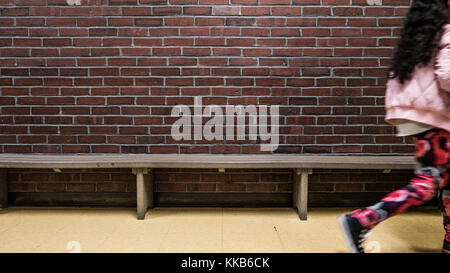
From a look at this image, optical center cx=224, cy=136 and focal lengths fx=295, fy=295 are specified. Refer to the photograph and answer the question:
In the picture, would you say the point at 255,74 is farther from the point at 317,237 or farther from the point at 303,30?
the point at 317,237

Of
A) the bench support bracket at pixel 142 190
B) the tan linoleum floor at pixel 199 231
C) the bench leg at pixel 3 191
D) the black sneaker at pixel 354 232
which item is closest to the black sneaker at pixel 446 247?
the tan linoleum floor at pixel 199 231

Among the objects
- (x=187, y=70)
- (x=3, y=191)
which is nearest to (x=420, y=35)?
(x=187, y=70)

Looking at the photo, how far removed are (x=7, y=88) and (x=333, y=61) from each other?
2.54m

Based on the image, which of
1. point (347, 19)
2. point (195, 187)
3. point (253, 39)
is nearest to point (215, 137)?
point (195, 187)

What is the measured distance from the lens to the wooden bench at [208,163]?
2.02 meters

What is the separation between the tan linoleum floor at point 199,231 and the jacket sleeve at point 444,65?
96 centimetres

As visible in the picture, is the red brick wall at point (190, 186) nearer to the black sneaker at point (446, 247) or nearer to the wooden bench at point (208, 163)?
the wooden bench at point (208, 163)

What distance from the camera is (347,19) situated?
2.24 metres

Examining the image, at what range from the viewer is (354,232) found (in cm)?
130

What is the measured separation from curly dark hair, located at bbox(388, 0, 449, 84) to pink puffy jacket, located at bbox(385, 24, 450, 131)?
0.03 metres

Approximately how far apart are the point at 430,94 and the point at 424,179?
1.21 ft

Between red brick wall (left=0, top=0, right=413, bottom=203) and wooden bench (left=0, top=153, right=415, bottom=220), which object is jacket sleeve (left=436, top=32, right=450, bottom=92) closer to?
wooden bench (left=0, top=153, right=415, bottom=220)

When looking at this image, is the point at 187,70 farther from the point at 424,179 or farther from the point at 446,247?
the point at 446,247

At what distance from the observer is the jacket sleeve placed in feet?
3.92
